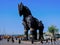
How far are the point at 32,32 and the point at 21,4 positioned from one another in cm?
596

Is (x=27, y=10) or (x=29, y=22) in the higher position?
(x=27, y=10)

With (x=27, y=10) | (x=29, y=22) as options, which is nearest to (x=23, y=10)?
(x=27, y=10)

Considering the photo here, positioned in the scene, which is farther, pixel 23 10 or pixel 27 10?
pixel 23 10

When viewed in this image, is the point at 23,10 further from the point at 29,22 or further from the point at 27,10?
the point at 29,22

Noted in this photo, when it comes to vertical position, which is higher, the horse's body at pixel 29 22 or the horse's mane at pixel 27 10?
the horse's mane at pixel 27 10

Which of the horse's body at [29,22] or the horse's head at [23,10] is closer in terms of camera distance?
the horse's body at [29,22]

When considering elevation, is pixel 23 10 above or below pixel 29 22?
above

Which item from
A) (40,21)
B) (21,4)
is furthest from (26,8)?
(40,21)

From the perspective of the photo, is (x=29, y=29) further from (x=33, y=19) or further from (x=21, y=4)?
(x=21, y=4)

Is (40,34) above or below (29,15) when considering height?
below

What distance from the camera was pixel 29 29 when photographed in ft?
148

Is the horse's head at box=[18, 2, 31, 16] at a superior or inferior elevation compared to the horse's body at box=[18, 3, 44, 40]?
superior

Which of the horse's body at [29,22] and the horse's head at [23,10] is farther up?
the horse's head at [23,10]

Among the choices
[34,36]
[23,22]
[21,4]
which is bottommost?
[34,36]
